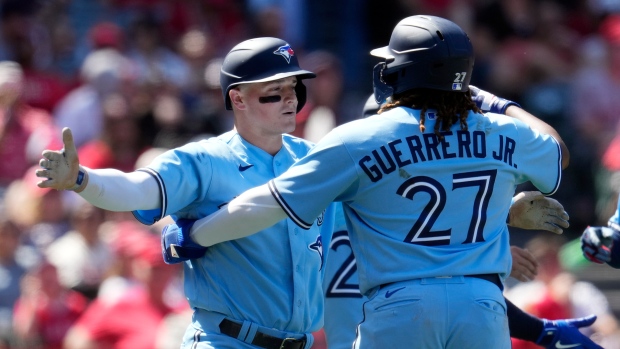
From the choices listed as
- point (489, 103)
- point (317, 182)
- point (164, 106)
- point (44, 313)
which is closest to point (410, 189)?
point (317, 182)

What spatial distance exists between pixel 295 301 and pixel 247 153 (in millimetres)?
651

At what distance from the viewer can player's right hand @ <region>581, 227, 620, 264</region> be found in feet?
16.2

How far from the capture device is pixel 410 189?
13.3ft

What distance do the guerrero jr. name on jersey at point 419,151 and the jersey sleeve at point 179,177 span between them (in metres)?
0.81

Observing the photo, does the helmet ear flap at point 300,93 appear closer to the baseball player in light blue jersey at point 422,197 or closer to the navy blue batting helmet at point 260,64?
the navy blue batting helmet at point 260,64

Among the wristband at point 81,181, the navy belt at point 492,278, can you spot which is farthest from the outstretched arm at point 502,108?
the wristband at point 81,181

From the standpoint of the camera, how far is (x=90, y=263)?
862 centimetres

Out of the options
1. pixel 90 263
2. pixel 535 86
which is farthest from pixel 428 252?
pixel 535 86

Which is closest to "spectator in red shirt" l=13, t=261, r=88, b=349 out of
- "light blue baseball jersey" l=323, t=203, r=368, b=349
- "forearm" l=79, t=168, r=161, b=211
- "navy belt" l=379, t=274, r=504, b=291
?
"light blue baseball jersey" l=323, t=203, r=368, b=349

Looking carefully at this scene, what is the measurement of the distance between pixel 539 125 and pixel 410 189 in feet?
2.61

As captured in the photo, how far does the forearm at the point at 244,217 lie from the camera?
4.15m

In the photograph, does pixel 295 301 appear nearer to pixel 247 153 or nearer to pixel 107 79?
pixel 247 153

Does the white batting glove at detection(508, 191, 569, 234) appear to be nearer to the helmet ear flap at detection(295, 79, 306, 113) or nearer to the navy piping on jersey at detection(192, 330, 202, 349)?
the helmet ear flap at detection(295, 79, 306, 113)

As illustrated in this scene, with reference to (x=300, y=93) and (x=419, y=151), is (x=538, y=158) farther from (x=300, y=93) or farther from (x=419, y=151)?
(x=300, y=93)
